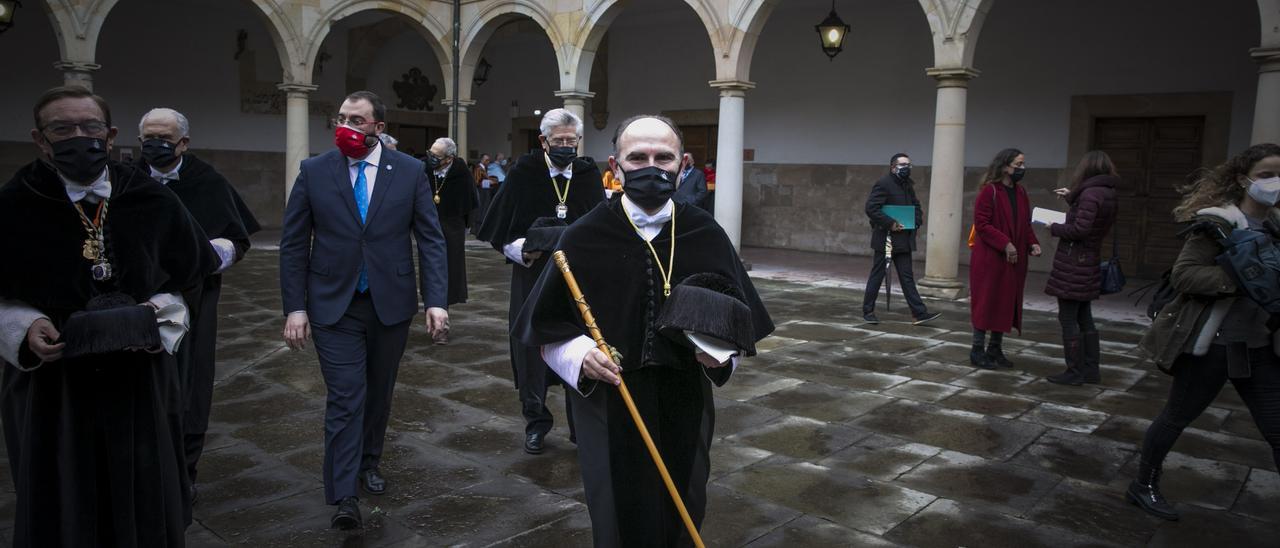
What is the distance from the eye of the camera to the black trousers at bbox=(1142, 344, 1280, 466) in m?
3.38

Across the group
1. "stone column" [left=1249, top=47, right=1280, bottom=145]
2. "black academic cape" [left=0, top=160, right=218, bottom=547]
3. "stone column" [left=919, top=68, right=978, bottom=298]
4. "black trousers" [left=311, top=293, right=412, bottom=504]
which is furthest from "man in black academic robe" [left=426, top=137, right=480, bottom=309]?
"stone column" [left=1249, top=47, right=1280, bottom=145]

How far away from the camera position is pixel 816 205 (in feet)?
47.4

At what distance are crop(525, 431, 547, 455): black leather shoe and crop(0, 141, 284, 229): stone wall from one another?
538 inches

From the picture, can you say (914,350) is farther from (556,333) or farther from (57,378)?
(57,378)

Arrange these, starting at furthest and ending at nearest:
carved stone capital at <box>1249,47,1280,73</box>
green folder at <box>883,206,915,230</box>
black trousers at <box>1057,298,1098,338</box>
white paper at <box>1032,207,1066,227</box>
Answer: green folder at <box>883,206,915,230</box>, carved stone capital at <box>1249,47,1280,73</box>, white paper at <box>1032,207,1066,227</box>, black trousers at <box>1057,298,1098,338</box>

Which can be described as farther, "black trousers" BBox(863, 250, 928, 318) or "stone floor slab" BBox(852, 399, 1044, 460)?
"black trousers" BBox(863, 250, 928, 318)

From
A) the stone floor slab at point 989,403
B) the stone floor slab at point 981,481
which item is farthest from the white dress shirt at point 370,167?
the stone floor slab at point 989,403

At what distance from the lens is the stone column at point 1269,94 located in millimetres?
7477

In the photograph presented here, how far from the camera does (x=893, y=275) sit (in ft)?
39.3

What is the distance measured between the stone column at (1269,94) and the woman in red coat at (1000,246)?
115 inches

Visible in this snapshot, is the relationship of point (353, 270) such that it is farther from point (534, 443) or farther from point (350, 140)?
point (534, 443)

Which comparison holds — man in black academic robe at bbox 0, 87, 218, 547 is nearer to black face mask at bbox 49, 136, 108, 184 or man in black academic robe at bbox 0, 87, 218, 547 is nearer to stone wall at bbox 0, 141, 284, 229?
black face mask at bbox 49, 136, 108, 184

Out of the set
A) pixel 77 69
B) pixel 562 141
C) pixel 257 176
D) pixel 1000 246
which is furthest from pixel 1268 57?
pixel 257 176

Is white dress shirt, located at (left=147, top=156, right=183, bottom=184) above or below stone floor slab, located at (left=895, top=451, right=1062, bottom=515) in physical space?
above
